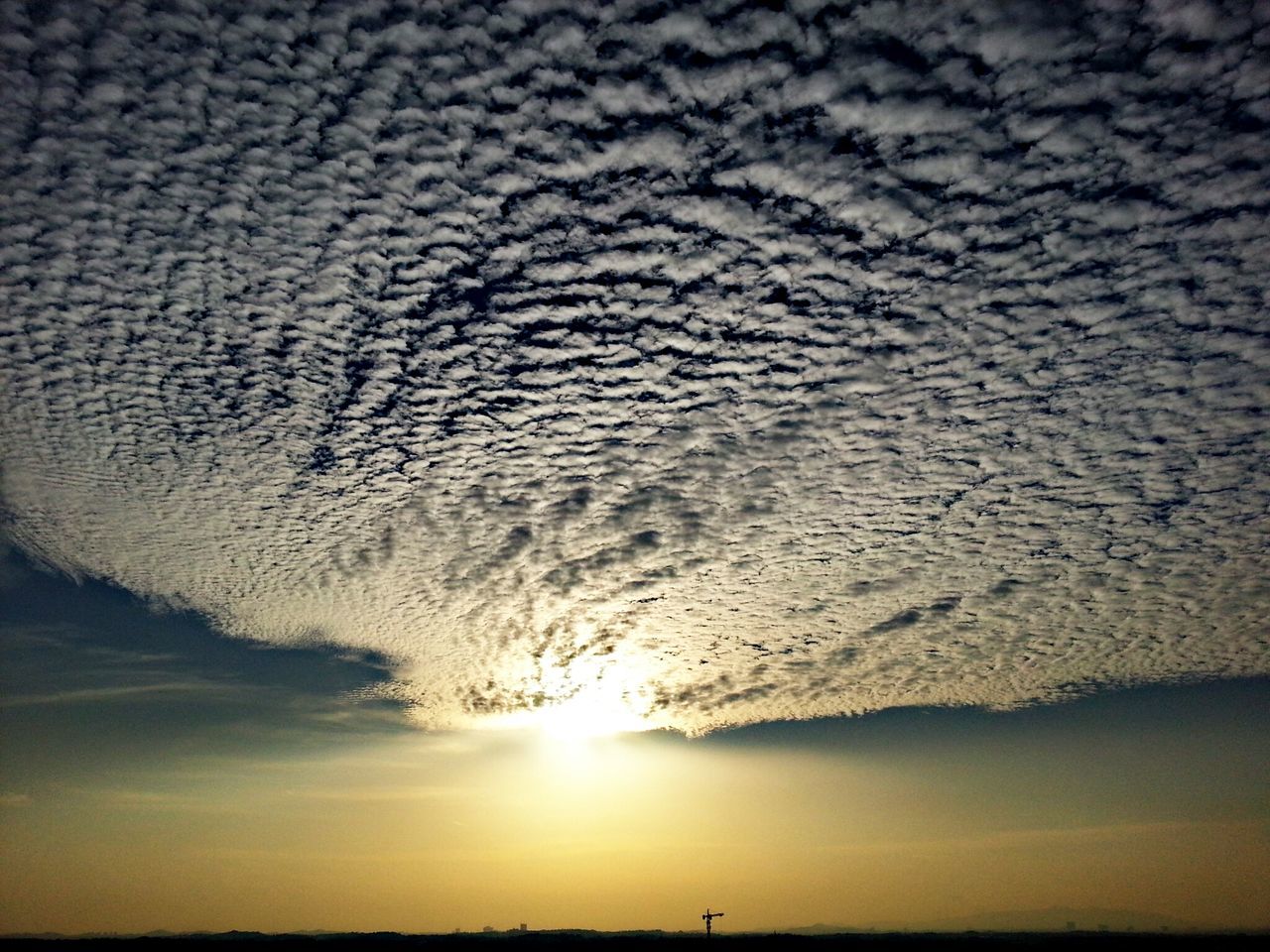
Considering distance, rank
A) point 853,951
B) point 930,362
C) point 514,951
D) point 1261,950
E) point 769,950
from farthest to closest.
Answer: point 769,950 → point 1261,950 → point 853,951 → point 514,951 → point 930,362

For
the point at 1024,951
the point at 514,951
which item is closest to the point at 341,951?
the point at 514,951

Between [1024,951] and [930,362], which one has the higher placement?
[930,362]

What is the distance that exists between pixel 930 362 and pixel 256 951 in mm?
128847

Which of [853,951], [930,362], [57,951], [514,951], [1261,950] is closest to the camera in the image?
[930,362]

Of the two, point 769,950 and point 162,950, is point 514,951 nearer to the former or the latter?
point 769,950

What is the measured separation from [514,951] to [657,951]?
1885 cm

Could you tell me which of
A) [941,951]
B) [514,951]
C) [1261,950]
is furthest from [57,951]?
[1261,950]

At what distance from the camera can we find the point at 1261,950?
322 ft

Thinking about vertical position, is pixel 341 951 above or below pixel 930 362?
below

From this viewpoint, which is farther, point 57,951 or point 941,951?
point 57,951

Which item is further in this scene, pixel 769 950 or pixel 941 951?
pixel 769 950

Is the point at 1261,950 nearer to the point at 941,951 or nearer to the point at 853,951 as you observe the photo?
the point at 941,951

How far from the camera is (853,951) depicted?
92250 millimetres

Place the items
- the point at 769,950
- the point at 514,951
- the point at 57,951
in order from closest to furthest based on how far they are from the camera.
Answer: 1. the point at 514,951
2. the point at 769,950
3. the point at 57,951
